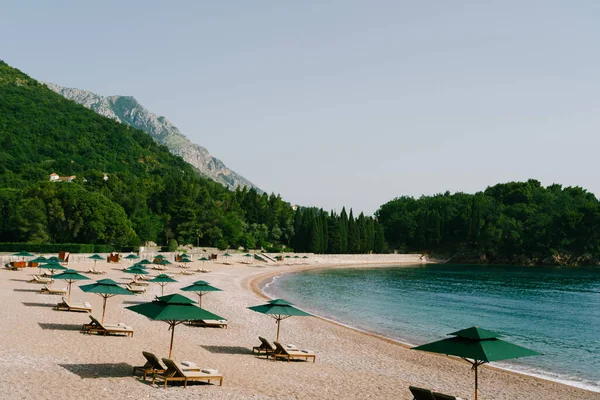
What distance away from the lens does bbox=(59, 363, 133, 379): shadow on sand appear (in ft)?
45.3

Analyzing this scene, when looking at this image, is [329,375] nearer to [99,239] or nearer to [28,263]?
[28,263]

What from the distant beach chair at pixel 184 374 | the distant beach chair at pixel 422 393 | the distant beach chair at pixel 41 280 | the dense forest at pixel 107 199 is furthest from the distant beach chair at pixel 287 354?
the dense forest at pixel 107 199

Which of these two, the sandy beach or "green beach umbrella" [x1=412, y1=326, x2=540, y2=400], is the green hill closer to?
Result: the sandy beach

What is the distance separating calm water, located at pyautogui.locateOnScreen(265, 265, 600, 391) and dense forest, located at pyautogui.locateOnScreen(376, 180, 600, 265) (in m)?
73.1

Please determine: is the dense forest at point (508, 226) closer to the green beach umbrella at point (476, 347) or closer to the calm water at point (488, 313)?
the calm water at point (488, 313)

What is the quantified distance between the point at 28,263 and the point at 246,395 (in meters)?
45.3

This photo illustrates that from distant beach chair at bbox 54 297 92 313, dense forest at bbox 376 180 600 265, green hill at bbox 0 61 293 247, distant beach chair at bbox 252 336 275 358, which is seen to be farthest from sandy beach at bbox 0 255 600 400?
dense forest at bbox 376 180 600 265

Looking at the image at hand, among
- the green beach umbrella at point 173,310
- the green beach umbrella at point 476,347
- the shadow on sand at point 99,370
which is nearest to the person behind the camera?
the green beach umbrella at point 476,347

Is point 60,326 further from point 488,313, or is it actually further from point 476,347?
point 488,313

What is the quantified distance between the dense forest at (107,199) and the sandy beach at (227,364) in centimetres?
5157

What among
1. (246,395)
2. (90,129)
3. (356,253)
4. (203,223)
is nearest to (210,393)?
(246,395)

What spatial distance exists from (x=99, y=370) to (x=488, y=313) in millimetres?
34409

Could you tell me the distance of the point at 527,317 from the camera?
129ft

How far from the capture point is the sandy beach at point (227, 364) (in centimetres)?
1312
